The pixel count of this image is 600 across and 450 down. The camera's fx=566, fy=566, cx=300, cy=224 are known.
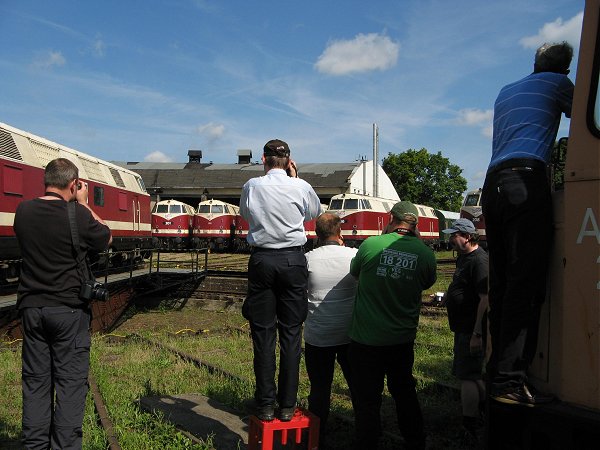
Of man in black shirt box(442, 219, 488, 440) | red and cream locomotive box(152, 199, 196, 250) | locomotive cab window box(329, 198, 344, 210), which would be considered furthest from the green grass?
red and cream locomotive box(152, 199, 196, 250)

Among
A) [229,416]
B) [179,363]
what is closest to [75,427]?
[229,416]

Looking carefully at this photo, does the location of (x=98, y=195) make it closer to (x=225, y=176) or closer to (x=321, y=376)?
(x=321, y=376)

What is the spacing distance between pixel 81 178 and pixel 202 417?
11.4m

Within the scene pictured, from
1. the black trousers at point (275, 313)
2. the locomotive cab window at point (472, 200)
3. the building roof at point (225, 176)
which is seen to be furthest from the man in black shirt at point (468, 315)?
the building roof at point (225, 176)

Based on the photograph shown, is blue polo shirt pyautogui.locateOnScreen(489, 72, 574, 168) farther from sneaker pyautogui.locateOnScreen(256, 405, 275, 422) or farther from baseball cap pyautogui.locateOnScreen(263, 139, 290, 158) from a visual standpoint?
sneaker pyautogui.locateOnScreen(256, 405, 275, 422)

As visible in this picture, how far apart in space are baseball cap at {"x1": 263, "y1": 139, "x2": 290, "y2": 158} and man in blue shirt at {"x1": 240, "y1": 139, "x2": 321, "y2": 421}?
225mm

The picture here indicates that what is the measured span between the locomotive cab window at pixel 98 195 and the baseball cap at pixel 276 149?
526 inches

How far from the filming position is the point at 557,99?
9.52ft

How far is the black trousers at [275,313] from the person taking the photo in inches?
147

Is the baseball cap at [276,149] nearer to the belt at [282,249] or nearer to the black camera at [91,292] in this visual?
the belt at [282,249]

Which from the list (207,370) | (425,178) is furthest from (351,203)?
(425,178)

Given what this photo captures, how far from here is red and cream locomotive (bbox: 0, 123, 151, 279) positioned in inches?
454

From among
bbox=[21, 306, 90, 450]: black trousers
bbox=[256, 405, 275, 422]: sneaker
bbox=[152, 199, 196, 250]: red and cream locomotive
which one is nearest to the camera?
bbox=[21, 306, 90, 450]: black trousers

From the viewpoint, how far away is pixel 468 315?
15.2 feet
